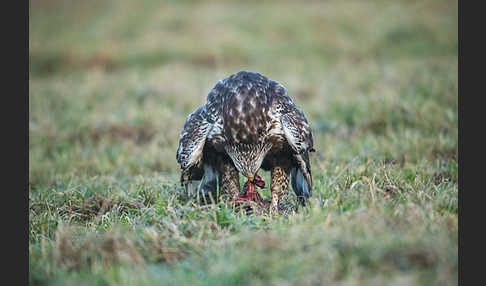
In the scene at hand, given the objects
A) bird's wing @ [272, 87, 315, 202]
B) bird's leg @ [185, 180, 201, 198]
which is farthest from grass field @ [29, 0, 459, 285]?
bird's wing @ [272, 87, 315, 202]

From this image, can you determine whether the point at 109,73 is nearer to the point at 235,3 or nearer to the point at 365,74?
the point at 365,74

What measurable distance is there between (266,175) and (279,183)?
1255 millimetres

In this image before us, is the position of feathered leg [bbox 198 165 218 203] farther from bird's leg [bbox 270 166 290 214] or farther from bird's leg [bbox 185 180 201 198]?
bird's leg [bbox 270 166 290 214]

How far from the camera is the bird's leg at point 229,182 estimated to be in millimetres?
4184

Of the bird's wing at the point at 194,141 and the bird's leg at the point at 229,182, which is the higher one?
the bird's wing at the point at 194,141

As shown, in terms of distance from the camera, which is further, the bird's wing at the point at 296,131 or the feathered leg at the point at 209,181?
the feathered leg at the point at 209,181

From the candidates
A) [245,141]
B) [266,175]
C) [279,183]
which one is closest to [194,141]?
[245,141]

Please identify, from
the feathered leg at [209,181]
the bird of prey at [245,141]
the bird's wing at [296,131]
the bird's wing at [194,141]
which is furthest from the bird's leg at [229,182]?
the bird's wing at [296,131]

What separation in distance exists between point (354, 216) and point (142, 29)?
560 inches

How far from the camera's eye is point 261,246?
8.84 ft

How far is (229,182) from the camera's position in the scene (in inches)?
165

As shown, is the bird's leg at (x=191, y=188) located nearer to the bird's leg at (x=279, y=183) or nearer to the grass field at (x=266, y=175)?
the grass field at (x=266, y=175)

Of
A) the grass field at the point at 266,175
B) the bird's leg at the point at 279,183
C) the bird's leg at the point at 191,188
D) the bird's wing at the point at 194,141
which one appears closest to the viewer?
the grass field at the point at 266,175

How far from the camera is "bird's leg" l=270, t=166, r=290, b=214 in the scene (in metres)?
4.02
